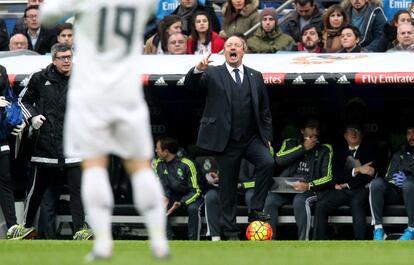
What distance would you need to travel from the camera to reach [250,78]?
45.3 feet

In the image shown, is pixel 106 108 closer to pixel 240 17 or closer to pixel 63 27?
pixel 63 27

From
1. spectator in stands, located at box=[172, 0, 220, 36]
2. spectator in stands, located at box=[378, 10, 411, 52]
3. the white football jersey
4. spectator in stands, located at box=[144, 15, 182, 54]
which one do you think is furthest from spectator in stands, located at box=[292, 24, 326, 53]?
the white football jersey

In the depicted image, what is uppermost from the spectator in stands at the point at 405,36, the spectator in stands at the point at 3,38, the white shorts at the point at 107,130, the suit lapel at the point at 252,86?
the spectator in stands at the point at 3,38

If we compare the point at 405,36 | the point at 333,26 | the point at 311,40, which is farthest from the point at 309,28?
the point at 405,36

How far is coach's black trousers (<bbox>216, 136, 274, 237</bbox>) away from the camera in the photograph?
45.0 ft

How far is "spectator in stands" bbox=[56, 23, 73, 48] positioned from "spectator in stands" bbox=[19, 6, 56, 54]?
0.56 m

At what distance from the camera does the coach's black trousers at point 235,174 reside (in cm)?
1371

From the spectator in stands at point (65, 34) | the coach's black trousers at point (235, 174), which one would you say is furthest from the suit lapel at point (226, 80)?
the spectator in stands at point (65, 34)

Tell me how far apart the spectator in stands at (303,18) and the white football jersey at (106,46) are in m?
8.05

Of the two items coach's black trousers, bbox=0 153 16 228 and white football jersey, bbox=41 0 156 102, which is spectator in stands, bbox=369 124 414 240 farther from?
white football jersey, bbox=41 0 156 102

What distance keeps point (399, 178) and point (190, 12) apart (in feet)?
12.7

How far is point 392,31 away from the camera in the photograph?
50.8ft

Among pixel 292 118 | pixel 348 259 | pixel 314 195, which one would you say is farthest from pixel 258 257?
pixel 292 118

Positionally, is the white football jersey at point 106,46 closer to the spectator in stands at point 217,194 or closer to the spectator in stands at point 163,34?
the spectator in stands at point 217,194
